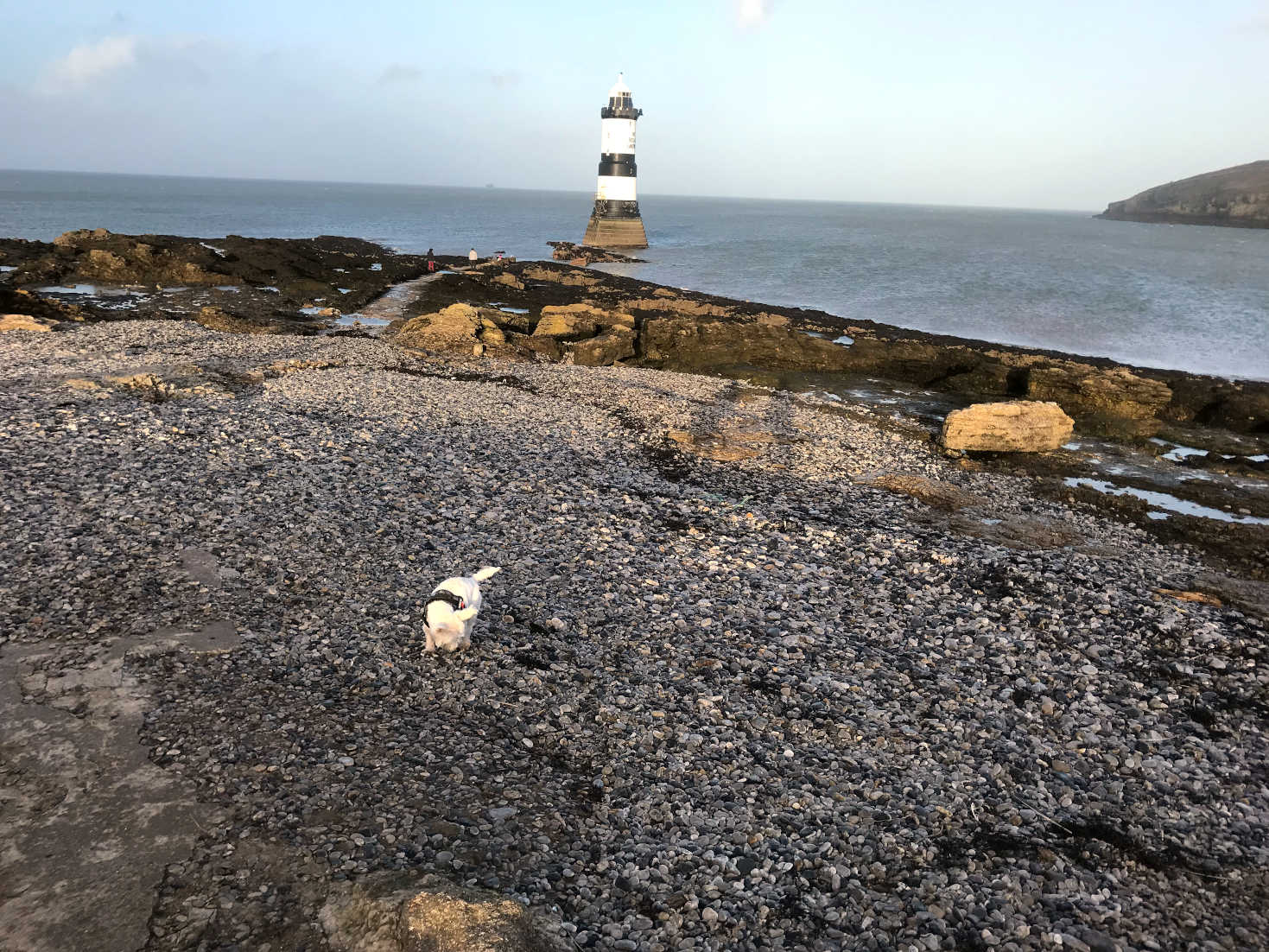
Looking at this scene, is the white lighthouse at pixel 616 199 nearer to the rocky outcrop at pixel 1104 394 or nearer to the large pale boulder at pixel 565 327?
the large pale boulder at pixel 565 327

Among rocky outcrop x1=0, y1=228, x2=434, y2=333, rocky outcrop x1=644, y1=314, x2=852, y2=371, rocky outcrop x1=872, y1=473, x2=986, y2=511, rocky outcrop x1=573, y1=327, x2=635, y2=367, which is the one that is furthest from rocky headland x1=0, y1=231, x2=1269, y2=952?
rocky outcrop x1=0, y1=228, x2=434, y2=333

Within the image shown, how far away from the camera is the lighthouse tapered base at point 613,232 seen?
93.2 meters

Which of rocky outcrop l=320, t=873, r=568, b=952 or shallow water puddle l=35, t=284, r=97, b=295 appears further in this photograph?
shallow water puddle l=35, t=284, r=97, b=295

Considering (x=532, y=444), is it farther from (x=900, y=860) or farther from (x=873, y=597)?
(x=900, y=860)

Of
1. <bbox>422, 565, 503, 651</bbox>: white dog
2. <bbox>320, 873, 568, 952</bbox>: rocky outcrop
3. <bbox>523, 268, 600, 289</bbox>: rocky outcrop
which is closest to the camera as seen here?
<bbox>320, 873, 568, 952</bbox>: rocky outcrop

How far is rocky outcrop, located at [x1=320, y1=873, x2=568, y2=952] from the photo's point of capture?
592 centimetres

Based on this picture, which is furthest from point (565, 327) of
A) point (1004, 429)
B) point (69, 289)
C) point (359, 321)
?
point (69, 289)

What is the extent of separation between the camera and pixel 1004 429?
2270 cm

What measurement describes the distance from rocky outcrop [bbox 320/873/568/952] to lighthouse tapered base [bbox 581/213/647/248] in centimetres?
9156

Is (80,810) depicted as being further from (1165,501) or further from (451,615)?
(1165,501)

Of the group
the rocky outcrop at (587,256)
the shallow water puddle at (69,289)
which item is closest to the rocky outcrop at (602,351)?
the shallow water puddle at (69,289)

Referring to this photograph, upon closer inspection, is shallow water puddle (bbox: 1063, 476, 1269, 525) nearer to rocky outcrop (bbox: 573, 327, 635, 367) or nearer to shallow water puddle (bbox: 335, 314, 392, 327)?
rocky outcrop (bbox: 573, 327, 635, 367)

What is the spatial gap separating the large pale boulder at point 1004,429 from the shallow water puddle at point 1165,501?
6.27ft

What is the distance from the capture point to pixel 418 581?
12.5 m
